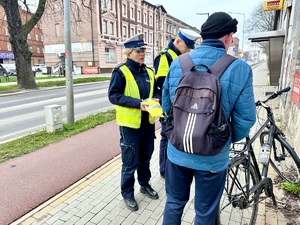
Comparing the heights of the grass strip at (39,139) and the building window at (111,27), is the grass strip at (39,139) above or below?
below

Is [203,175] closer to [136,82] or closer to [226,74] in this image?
[226,74]

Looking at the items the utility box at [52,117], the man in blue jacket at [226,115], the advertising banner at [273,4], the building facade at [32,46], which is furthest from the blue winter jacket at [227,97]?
the building facade at [32,46]

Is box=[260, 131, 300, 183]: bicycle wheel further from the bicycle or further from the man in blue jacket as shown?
the man in blue jacket

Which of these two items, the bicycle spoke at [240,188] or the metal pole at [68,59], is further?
the metal pole at [68,59]

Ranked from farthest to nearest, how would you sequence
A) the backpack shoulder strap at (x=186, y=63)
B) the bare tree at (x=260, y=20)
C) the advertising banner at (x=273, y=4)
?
the bare tree at (x=260, y=20), the advertising banner at (x=273, y=4), the backpack shoulder strap at (x=186, y=63)

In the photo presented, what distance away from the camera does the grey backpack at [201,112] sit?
5.13ft

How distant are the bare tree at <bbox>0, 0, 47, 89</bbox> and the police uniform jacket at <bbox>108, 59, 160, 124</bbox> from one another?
15544 millimetres

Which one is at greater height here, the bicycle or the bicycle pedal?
the bicycle

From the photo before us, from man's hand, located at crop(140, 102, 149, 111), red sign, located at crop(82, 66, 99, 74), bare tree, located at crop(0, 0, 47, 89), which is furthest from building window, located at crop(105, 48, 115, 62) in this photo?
man's hand, located at crop(140, 102, 149, 111)

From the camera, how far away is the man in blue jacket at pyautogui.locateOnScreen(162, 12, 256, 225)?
164 cm

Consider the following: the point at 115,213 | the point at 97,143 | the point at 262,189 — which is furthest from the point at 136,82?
the point at 97,143

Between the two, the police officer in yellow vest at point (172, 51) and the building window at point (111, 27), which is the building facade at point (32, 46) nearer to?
the building window at point (111, 27)

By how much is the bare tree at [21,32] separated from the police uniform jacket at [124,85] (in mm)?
15544

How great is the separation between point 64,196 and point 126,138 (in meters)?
1.30
